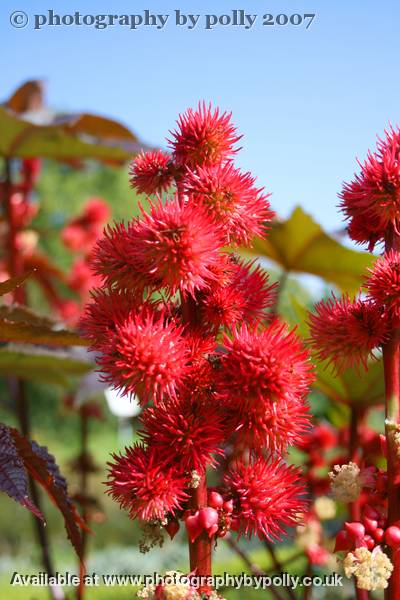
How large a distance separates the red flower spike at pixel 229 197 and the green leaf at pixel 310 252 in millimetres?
622

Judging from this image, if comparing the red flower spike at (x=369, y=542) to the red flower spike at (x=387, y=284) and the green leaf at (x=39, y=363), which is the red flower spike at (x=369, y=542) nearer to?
the red flower spike at (x=387, y=284)

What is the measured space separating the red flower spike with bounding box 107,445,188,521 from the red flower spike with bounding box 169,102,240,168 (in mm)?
211

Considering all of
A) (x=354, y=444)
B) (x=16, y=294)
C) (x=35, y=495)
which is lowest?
(x=35, y=495)

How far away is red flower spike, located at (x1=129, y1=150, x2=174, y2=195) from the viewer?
20.8 inches

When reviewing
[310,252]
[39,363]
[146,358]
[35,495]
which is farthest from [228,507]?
[310,252]

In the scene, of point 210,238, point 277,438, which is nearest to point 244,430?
point 277,438

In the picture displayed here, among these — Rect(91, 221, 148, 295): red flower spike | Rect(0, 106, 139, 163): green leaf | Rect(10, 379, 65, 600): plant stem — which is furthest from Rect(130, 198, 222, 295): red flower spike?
Rect(0, 106, 139, 163): green leaf

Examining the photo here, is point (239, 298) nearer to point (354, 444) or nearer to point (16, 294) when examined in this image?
point (354, 444)

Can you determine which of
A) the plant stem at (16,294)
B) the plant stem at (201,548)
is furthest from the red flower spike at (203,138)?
the plant stem at (16,294)

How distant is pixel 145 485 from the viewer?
461 millimetres

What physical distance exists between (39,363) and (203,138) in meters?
0.60

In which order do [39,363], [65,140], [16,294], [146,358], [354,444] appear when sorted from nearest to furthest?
1. [146,358]
2. [354,444]
3. [39,363]
4. [65,140]
5. [16,294]

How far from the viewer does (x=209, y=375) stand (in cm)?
48

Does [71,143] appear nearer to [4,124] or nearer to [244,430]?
[4,124]
